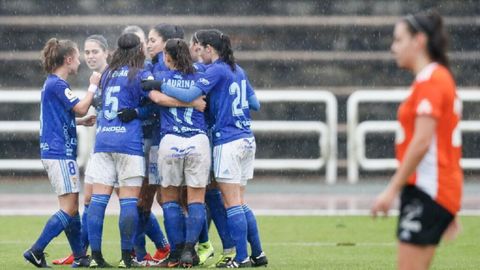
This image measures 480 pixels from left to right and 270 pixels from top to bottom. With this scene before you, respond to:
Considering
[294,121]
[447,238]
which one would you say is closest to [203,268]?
[447,238]

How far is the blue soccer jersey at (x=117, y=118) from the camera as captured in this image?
34.6ft

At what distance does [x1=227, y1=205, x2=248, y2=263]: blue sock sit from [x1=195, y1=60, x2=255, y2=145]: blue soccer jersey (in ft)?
1.96

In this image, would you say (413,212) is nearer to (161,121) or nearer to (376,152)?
(161,121)

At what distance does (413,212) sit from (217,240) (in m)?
7.55

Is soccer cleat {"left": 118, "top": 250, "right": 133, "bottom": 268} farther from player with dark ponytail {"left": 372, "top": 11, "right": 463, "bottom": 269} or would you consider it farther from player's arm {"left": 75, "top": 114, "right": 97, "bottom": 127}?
player with dark ponytail {"left": 372, "top": 11, "right": 463, "bottom": 269}

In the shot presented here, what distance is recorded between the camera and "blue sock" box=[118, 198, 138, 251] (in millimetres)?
10578

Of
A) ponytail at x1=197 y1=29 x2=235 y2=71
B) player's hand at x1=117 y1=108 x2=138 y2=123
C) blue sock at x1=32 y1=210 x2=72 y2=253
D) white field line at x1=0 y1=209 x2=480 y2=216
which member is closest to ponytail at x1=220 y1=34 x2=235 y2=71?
ponytail at x1=197 y1=29 x2=235 y2=71

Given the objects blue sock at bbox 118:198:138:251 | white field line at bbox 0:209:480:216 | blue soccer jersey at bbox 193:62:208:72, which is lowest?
white field line at bbox 0:209:480:216

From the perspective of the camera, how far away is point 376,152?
75.7ft

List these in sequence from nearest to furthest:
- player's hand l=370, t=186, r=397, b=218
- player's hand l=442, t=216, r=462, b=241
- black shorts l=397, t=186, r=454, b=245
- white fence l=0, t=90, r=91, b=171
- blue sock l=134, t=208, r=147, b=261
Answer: player's hand l=370, t=186, r=397, b=218 < black shorts l=397, t=186, r=454, b=245 < player's hand l=442, t=216, r=462, b=241 < blue sock l=134, t=208, r=147, b=261 < white fence l=0, t=90, r=91, b=171

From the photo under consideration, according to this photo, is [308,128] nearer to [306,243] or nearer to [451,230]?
[306,243]

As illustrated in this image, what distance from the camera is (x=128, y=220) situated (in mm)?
10570

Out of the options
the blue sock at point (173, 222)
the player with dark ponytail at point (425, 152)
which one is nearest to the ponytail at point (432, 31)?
the player with dark ponytail at point (425, 152)

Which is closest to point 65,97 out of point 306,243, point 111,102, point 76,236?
point 111,102
